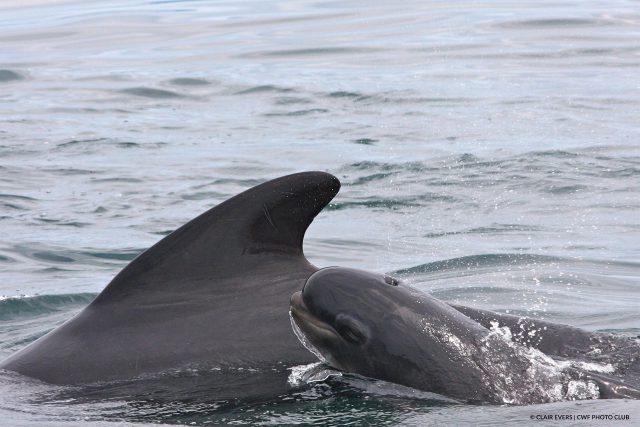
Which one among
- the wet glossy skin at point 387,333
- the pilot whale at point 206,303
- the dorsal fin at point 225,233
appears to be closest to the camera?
the wet glossy skin at point 387,333

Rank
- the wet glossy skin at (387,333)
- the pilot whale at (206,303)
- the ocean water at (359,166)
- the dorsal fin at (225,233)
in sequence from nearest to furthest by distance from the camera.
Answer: the wet glossy skin at (387,333) < the pilot whale at (206,303) < the dorsal fin at (225,233) < the ocean water at (359,166)

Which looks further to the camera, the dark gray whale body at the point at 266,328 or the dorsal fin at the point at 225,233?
the dorsal fin at the point at 225,233

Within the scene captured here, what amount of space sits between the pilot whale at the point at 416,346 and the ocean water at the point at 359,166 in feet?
0.36

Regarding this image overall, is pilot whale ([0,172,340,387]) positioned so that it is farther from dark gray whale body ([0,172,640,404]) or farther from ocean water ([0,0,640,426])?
ocean water ([0,0,640,426])

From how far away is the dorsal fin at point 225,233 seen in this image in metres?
6.55

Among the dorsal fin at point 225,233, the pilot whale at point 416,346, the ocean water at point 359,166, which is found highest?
the dorsal fin at point 225,233

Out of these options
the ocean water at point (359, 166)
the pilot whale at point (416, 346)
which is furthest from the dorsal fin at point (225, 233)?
the ocean water at point (359, 166)

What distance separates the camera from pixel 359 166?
51.2 feet

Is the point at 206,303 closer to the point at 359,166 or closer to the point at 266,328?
the point at 266,328

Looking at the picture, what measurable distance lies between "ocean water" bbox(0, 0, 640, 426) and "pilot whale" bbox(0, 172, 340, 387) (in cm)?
29

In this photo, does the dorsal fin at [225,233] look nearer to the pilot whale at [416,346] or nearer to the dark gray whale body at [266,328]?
the dark gray whale body at [266,328]

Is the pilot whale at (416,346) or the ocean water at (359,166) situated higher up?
the pilot whale at (416,346)

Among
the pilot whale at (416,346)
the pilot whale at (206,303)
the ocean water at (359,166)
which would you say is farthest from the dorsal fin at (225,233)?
the ocean water at (359,166)

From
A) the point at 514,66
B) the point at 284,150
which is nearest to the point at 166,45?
the point at 514,66
